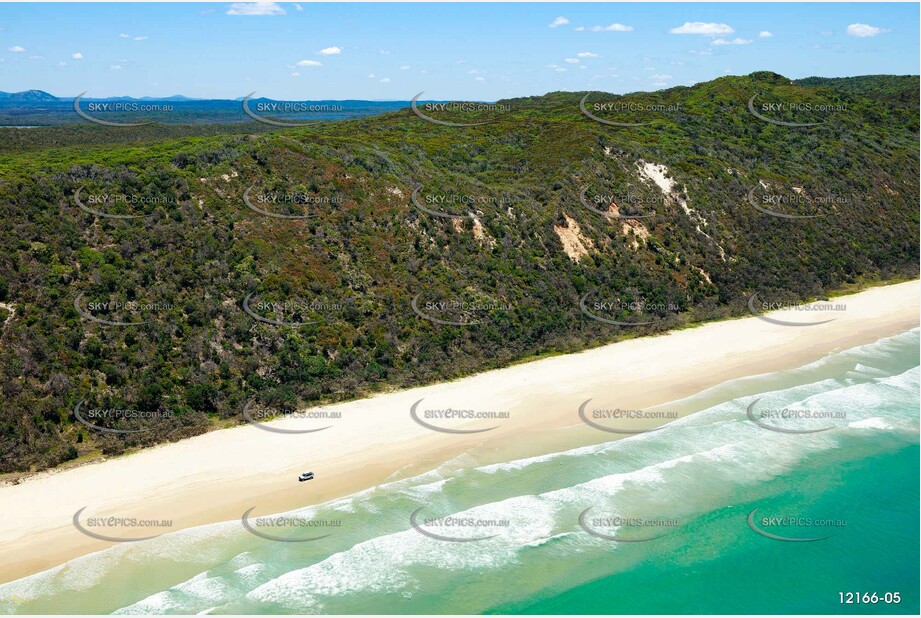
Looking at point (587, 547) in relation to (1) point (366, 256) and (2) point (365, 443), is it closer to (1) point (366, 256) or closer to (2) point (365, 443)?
(2) point (365, 443)

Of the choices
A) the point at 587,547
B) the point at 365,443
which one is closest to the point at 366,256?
the point at 365,443


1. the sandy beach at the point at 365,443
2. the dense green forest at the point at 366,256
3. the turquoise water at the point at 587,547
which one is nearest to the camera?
the turquoise water at the point at 587,547

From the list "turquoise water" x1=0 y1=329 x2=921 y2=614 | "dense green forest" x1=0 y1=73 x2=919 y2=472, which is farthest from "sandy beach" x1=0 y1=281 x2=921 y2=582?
"dense green forest" x1=0 y1=73 x2=919 y2=472

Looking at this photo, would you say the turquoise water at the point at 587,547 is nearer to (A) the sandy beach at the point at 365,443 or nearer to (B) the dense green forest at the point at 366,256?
(A) the sandy beach at the point at 365,443

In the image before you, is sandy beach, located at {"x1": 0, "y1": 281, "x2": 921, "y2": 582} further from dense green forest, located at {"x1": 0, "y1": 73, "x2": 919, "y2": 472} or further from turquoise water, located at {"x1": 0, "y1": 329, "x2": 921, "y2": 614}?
dense green forest, located at {"x1": 0, "y1": 73, "x2": 919, "y2": 472}

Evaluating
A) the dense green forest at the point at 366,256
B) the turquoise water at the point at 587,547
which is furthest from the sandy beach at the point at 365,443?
the dense green forest at the point at 366,256

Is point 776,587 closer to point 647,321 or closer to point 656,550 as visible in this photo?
point 656,550
